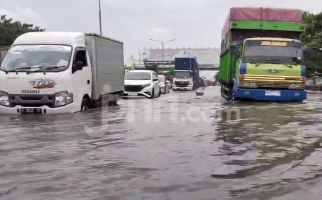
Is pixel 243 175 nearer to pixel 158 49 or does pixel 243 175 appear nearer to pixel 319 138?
pixel 319 138

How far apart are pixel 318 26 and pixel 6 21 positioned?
122ft

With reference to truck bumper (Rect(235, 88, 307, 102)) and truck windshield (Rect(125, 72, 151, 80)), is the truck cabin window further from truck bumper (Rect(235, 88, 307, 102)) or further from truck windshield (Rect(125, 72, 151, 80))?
truck windshield (Rect(125, 72, 151, 80))

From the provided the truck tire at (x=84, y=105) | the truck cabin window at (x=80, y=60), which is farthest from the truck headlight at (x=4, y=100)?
the truck tire at (x=84, y=105)

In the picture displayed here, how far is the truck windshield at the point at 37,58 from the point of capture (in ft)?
46.2

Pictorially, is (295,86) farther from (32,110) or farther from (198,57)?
(198,57)

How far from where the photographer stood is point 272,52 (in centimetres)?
1828

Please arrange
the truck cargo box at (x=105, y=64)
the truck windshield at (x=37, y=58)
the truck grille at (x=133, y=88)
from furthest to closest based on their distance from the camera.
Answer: the truck grille at (x=133, y=88)
the truck cargo box at (x=105, y=64)
the truck windshield at (x=37, y=58)

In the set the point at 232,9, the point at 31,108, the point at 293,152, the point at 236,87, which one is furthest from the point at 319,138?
the point at 232,9

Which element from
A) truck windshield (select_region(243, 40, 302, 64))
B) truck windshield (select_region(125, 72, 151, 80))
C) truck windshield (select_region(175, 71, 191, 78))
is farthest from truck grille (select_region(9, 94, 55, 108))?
truck windshield (select_region(175, 71, 191, 78))

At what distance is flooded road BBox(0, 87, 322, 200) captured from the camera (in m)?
5.66

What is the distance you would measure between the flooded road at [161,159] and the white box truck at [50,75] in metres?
1.39

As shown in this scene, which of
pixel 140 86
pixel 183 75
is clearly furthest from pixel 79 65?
pixel 183 75

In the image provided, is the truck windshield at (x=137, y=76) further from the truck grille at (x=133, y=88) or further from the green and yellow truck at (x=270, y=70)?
the green and yellow truck at (x=270, y=70)

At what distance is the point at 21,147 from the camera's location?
27.9 feet
